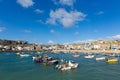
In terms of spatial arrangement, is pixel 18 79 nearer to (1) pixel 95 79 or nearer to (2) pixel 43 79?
(2) pixel 43 79

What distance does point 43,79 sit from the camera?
169ft

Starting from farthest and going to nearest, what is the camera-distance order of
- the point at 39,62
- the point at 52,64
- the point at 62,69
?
the point at 39,62, the point at 52,64, the point at 62,69

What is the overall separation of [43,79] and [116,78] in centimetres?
1958

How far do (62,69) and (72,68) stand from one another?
4729 mm

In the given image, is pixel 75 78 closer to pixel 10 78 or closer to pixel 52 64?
pixel 10 78

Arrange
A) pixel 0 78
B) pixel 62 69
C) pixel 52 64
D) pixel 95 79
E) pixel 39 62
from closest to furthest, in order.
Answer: pixel 95 79 < pixel 0 78 < pixel 62 69 < pixel 52 64 < pixel 39 62

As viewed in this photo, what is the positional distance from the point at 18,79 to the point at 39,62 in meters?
40.5

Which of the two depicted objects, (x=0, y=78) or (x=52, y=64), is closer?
(x=0, y=78)

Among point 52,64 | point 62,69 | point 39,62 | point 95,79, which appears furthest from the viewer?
point 39,62

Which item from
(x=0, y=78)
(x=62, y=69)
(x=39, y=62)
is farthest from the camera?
(x=39, y=62)

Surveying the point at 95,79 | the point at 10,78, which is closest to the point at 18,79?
the point at 10,78

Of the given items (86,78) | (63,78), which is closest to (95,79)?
(86,78)

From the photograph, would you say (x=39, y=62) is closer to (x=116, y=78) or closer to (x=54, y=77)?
(x=54, y=77)

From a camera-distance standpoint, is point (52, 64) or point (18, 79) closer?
point (18, 79)
